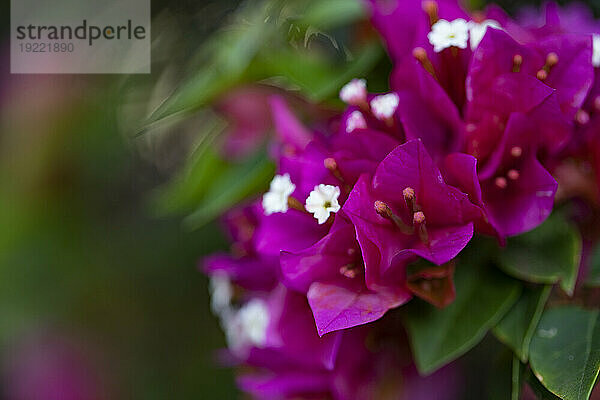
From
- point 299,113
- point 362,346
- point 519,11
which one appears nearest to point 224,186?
point 299,113

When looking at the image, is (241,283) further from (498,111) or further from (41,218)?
(41,218)

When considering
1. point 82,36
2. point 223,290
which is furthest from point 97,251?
point 223,290

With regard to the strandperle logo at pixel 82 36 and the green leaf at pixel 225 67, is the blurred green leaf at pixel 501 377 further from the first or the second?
the strandperle logo at pixel 82 36

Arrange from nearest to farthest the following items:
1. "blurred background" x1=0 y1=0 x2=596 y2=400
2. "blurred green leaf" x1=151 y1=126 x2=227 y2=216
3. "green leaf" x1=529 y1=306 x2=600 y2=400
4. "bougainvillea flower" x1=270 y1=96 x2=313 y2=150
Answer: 1. "green leaf" x1=529 y1=306 x2=600 y2=400
2. "bougainvillea flower" x1=270 y1=96 x2=313 y2=150
3. "blurred green leaf" x1=151 y1=126 x2=227 y2=216
4. "blurred background" x1=0 y1=0 x2=596 y2=400

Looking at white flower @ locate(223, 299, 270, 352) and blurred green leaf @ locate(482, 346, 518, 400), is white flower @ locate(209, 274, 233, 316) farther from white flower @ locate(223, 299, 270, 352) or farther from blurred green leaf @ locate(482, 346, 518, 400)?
blurred green leaf @ locate(482, 346, 518, 400)

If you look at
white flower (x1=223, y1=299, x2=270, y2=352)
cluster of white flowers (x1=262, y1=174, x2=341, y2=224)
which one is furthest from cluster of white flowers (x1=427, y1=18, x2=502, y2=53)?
white flower (x1=223, y1=299, x2=270, y2=352)

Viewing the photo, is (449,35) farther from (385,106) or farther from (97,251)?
(97,251)
